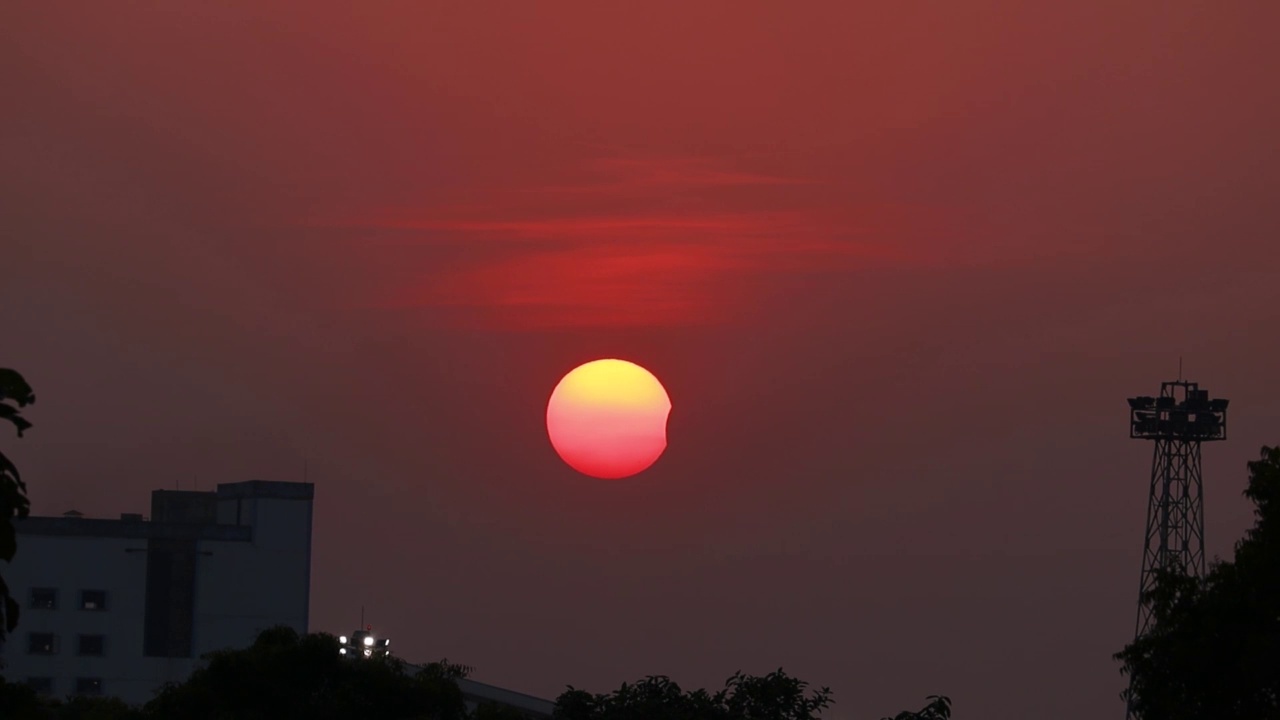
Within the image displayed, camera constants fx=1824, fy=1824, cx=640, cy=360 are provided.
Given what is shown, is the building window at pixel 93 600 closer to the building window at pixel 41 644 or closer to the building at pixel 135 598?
the building at pixel 135 598

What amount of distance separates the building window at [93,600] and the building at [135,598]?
84 mm

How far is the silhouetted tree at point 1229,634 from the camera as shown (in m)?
34.3

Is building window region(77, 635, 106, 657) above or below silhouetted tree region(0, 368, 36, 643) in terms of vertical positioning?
above

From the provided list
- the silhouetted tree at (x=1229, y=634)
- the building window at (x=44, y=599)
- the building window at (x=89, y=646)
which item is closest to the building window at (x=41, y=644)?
the building window at (x=89, y=646)

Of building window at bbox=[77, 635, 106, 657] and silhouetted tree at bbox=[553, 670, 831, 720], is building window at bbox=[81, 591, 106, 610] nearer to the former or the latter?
building window at bbox=[77, 635, 106, 657]

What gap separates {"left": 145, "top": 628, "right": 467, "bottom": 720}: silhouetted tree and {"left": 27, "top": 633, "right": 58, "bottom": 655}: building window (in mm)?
93363

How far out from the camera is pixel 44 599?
152750 mm

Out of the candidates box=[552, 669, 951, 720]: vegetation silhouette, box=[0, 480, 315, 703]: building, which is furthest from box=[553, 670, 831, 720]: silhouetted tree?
box=[0, 480, 315, 703]: building

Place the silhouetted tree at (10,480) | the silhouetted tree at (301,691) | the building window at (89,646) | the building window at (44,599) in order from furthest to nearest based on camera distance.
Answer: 1. the building window at (89,646)
2. the building window at (44,599)
3. the silhouetted tree at (301,691)
4. the silhouetted tree at (10,480)

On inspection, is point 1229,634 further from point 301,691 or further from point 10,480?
point 301,691

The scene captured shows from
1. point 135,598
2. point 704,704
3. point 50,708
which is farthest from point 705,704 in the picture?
point 135,598

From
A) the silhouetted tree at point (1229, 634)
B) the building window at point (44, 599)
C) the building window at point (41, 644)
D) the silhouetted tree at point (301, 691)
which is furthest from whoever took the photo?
the building window at point (41, 644)

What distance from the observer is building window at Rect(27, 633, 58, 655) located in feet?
501

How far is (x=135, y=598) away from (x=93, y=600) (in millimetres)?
3424
